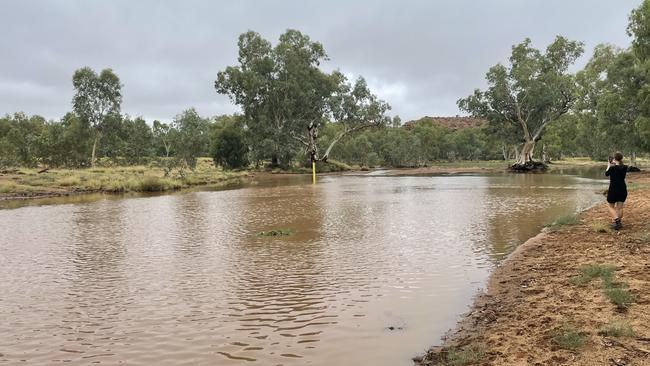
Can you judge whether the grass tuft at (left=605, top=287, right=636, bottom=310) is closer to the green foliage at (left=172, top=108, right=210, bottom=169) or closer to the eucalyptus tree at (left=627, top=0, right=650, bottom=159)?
the eucalyptus tree at (left=627, top=0, right=650, bottom=159)

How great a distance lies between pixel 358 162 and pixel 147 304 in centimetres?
8931

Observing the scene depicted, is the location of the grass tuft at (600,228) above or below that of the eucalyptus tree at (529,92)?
below

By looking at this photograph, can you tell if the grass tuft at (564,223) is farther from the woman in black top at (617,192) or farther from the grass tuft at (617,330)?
the grass tuft at (617,330)

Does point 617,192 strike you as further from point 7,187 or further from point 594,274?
point 7,187

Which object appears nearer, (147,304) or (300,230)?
(147,304)

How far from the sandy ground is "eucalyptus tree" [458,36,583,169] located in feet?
172

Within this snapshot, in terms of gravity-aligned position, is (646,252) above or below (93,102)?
below

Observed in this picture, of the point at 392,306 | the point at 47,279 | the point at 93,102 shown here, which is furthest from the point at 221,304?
the point at 93,102

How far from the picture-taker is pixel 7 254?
12195 millimetres

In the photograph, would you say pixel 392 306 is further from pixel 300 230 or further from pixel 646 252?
pixel 300 230

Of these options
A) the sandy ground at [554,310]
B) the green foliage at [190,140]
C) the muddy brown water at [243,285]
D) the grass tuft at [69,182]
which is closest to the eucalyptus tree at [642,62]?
the muddy brown water at [243,285]

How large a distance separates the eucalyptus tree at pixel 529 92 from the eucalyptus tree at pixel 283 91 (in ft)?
63.9

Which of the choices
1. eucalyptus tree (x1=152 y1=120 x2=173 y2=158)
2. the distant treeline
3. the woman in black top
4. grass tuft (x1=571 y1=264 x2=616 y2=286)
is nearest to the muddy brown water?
grass tuft (x1=571 y1=264 x2=616 y2=286)

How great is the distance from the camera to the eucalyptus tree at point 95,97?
63156mm
